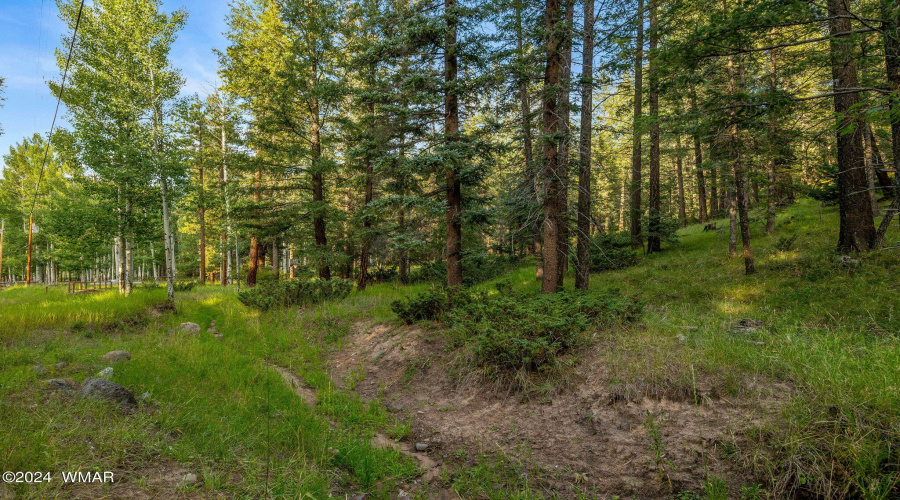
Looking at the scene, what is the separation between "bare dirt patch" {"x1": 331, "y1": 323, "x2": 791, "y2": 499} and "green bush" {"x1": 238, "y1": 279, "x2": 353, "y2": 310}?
7256mm

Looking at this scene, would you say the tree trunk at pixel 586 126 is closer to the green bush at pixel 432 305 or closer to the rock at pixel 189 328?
the green bush at pixel 432 305

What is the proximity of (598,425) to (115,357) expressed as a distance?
822cm

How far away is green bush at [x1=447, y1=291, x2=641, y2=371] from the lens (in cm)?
536

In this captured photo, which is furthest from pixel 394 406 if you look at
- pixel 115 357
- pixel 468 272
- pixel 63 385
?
pixel 468 272

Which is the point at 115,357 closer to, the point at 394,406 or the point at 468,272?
the point at 394,406

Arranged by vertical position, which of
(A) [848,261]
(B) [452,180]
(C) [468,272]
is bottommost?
(C) [468,272]

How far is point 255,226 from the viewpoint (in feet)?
51.8

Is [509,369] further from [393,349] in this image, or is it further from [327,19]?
[327,19]

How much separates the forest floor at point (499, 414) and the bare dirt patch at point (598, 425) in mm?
20

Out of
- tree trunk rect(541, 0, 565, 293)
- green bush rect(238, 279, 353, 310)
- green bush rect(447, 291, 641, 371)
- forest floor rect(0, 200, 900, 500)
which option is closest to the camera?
forest floor rect(0, 200, 900, 500)

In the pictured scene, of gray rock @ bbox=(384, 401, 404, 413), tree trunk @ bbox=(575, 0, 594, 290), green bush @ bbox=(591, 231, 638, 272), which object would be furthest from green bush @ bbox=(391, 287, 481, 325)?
green bush @ bbox=(591, 231, 638, 272)

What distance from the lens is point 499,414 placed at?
4844 millimetres

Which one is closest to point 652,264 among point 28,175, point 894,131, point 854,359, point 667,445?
point 894,131

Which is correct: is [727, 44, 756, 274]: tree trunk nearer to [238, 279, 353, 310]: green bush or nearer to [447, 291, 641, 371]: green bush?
[447, 291, 641, 371]: green bush
